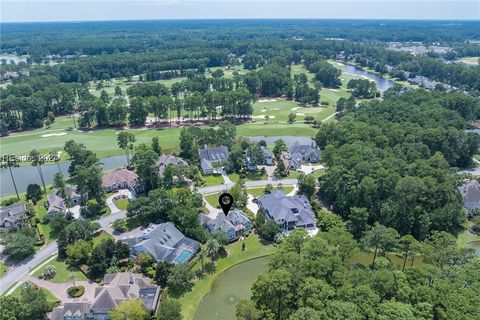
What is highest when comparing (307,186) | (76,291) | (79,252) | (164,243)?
(307,186)

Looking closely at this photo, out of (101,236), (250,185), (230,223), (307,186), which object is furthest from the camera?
(250,185)

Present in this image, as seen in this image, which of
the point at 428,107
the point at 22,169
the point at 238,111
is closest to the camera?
the point at 22,169

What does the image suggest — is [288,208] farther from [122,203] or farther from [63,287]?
[63,287]

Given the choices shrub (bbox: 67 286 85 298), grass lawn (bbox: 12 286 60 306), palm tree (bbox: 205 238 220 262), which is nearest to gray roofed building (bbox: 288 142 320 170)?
palm tree (bbox: 205 238 220 262)

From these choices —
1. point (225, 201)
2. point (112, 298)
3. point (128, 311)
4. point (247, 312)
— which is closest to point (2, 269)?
point (112, 298)

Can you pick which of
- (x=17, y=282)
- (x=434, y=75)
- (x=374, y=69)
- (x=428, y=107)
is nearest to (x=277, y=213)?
(x=17, y=282)

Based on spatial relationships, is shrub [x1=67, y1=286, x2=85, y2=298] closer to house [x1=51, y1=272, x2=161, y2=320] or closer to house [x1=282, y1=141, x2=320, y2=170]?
house [x1=51, y1=272, x2=161, y2=320]

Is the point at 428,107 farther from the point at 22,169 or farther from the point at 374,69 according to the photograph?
the point at 374,69
